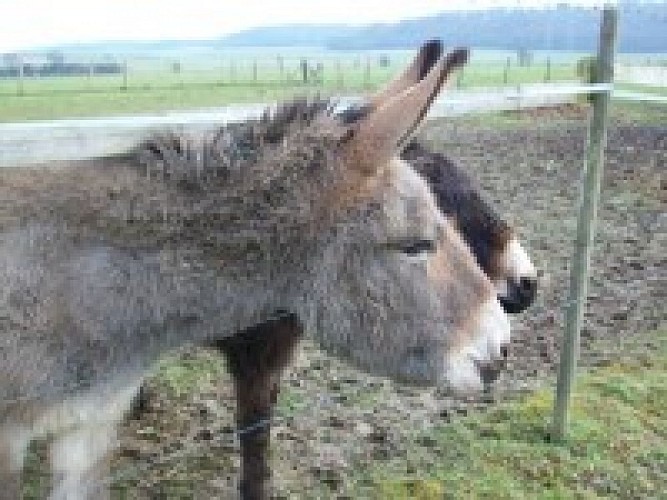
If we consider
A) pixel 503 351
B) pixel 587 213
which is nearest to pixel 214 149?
pixel 503 351

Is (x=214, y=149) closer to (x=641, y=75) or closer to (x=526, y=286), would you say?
(x=526, y=286)

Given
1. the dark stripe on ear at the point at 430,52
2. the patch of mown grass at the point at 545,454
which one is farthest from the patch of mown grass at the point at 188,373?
the dark stripe on ear at the point at 430,52

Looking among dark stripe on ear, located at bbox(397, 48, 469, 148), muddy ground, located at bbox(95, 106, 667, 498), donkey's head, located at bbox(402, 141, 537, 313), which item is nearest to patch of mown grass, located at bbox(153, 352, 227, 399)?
muddy ground, located at bbox(95, 106, 667, 498)

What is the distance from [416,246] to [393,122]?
1.35 ft

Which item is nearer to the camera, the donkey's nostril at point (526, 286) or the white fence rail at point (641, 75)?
the donkey's nostril at point (526, 286)

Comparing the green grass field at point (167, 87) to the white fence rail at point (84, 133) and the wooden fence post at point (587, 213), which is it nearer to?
the wooden fence post at point (587, 213)

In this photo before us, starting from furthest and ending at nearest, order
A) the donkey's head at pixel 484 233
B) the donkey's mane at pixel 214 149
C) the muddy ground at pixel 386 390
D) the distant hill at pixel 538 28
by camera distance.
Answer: the distant hill at pixel 538 28 < the muddy ground at pixel 386 390 < the donkey's head at pixel 484 233 < the donkey's mane at pixel 214 149

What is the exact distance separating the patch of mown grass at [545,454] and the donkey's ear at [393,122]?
1985 mm

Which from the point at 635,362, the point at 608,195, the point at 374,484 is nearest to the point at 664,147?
the point at 608,195

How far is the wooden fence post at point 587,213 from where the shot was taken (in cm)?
437

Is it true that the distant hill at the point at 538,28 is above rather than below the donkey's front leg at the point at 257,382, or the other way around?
above

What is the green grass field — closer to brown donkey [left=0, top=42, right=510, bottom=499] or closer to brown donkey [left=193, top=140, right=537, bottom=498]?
brown donkey [left=193, top=140, right=537, bottom=498]

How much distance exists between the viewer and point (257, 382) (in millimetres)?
3707

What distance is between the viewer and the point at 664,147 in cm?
1390
